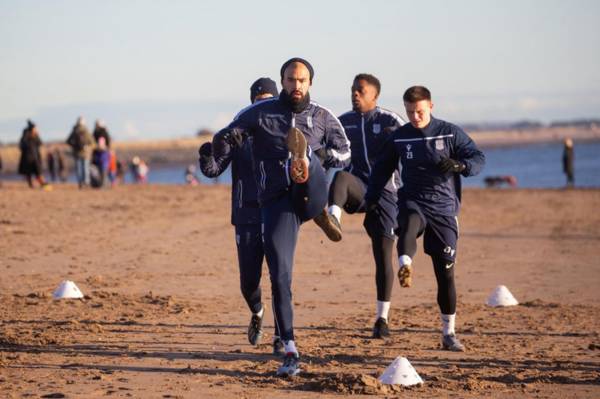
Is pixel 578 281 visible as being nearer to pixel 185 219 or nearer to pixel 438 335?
pixel 438 335

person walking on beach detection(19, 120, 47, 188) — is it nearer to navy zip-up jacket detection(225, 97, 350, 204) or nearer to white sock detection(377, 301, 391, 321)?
white sock detection(377, 301, 391, 321)

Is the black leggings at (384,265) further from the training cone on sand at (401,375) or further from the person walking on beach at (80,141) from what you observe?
the person walking on beach at (80,141)

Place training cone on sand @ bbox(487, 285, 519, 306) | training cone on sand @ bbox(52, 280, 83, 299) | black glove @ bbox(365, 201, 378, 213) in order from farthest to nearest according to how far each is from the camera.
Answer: training cone on sand @ bbox(52, 280, 83, 299) → training cone on sand @ bbox(487, 285, 519, 306) → black glove @ bbox(365, 201, 378, 213)

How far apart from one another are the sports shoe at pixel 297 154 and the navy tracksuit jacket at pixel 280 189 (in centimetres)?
10

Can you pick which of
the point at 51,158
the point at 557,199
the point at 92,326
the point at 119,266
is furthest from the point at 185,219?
the point at 51,158

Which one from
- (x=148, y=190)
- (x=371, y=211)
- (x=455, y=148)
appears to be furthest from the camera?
(x=148, y=190)

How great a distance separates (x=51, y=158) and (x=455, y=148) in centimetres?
5730

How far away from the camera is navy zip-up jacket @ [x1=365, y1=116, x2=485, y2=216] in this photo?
911 centimetres

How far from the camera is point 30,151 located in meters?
33.4

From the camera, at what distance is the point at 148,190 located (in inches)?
1299

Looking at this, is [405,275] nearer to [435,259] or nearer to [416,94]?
[435,259]

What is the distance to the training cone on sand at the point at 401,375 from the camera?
25.3 ft

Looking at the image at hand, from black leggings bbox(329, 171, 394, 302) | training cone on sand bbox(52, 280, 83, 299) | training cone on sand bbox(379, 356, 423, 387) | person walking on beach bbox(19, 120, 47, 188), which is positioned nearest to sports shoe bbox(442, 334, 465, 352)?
black leggings bbox(329, 171, 394, 302)

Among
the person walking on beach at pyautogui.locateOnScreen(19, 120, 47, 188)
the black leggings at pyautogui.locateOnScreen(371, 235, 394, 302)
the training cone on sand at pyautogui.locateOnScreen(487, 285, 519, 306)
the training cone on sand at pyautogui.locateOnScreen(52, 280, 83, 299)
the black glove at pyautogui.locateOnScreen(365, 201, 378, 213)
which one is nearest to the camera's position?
the black glove at pyautogui.locateOnScreen(365, 201, 378, 213)
